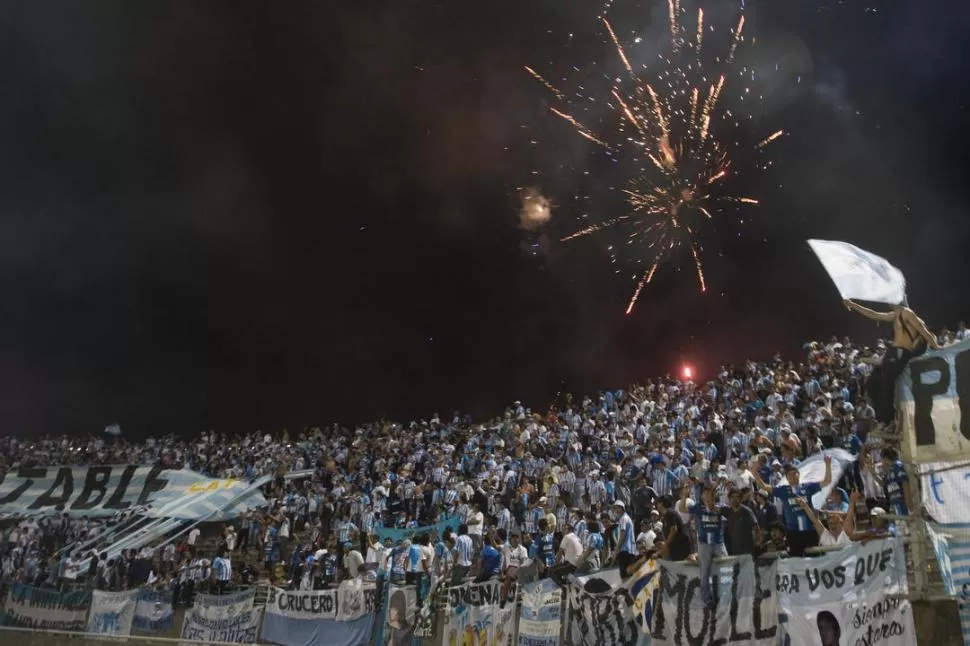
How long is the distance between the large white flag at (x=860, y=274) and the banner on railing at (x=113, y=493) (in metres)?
20.4

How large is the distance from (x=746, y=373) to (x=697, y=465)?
25.0ft

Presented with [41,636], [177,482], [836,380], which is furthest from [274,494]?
[836,380]

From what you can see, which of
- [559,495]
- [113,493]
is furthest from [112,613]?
[559,495]

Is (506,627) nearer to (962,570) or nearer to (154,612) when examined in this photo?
(962,570)

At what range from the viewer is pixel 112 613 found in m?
19.6

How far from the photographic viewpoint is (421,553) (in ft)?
55.0

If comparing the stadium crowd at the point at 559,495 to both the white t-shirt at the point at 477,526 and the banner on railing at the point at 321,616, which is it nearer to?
the white t-shirt at the point at 477,526

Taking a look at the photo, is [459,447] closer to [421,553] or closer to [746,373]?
[746,373]

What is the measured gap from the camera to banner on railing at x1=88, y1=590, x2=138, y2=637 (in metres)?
19.2

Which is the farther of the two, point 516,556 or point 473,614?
point 516,556

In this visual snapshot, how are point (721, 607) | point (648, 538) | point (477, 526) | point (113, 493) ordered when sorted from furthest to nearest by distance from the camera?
point (113, 493)
point (477, 526)
point (648, 538)
point (721, 607)

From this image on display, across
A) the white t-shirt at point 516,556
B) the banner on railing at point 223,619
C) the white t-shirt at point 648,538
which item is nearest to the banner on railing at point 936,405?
the white t-shirt at point 648,538

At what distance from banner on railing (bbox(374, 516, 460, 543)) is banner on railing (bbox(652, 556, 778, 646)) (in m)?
10.4

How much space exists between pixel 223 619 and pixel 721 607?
11640 millimetres
